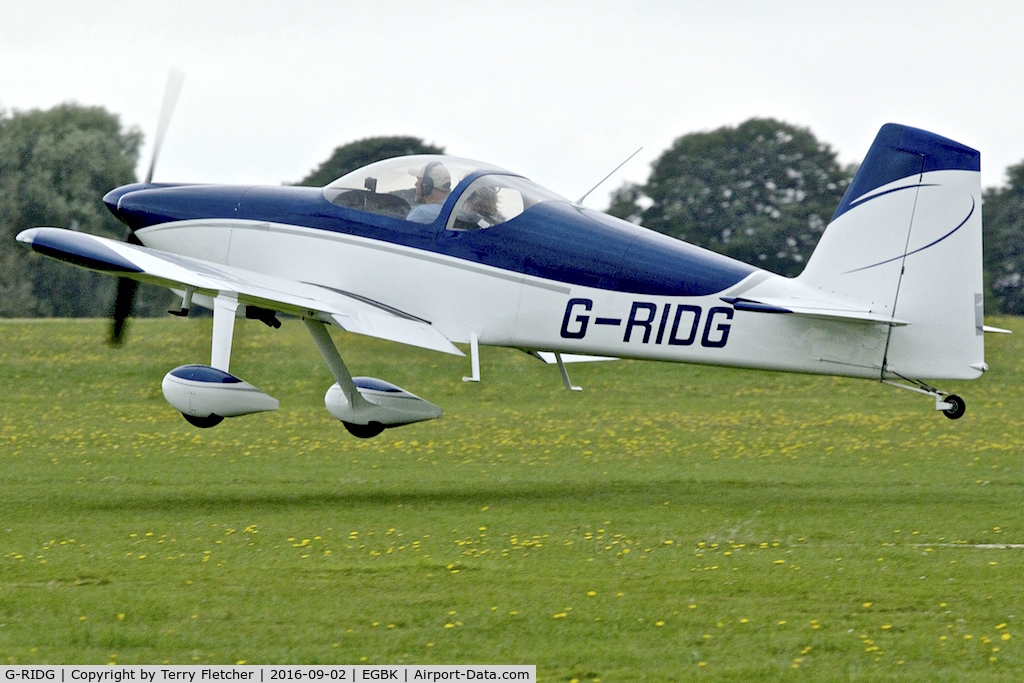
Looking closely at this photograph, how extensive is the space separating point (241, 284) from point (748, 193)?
1291 inches

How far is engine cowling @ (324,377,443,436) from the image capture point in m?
12.7

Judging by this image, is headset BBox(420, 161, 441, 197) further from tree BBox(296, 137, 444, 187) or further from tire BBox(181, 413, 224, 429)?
tree BBox(296, 137, 444, 187)

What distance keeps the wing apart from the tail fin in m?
3.69

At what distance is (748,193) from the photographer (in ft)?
139

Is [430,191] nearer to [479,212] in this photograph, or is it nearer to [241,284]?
[479,212]

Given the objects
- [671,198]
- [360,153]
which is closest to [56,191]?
[360,153]

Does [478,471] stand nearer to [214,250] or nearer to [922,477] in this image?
[214,250]

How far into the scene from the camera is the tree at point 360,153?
4953 centimetres

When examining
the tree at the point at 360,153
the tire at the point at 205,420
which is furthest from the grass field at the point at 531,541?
the tree at the point at 360,153

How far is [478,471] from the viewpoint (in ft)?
45.9

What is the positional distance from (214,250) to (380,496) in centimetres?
289

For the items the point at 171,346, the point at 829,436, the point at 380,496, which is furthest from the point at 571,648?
the point at 171,346

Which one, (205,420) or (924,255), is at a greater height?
(924,255)

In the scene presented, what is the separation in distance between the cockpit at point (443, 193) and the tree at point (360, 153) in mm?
37127
